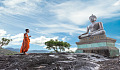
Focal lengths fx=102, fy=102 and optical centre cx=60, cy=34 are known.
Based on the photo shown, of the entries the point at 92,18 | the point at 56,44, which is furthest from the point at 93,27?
the point at 56,44

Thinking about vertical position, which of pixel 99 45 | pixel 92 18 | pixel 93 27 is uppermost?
pixel 92 18

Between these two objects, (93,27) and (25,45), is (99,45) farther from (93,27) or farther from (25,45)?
(25,45)

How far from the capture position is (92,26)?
914 cm

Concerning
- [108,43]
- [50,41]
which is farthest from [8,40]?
[108,43]

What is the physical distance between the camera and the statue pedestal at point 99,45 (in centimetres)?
729

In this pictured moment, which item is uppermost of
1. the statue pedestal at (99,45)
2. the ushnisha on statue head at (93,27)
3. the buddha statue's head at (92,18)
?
the buddha statue's head at (92,18)

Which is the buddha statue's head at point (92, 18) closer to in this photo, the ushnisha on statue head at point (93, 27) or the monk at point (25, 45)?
the ushnisha on statue head at point (93, 27)

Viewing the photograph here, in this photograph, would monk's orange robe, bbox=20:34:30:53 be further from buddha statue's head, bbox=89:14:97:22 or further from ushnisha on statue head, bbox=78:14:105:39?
buddha statue's head, bbox=89:14:97:22

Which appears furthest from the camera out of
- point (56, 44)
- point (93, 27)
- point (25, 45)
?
point (56, 44)

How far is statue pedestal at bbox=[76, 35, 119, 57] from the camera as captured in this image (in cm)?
729

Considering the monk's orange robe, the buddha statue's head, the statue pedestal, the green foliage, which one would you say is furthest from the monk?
the green foliage

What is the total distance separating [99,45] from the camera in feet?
25.3

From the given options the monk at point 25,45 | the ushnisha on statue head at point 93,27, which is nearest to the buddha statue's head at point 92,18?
the ushnisha on statue head at point 93,27

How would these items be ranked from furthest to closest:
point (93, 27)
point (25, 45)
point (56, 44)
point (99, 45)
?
point (56, 44), point (93, 27), point (99, 45), point (25, 45)
